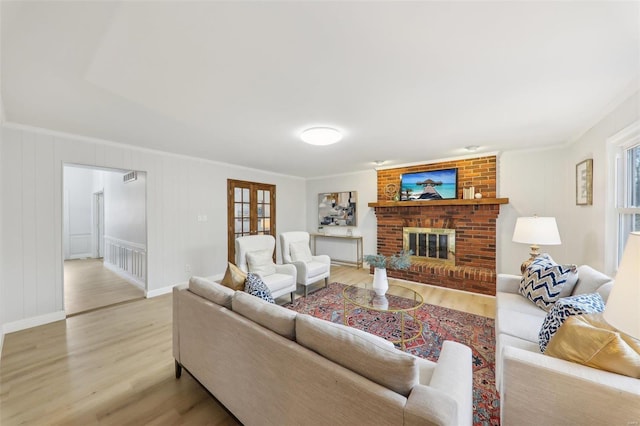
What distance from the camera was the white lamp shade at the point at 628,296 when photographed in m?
0.73

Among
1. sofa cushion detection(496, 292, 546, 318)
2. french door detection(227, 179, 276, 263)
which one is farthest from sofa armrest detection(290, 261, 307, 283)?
sofa cushion detection(496, 292, 546, 318)

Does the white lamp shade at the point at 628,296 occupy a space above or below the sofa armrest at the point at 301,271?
above

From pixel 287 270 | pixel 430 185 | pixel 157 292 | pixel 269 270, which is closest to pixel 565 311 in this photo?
pixel 287 270

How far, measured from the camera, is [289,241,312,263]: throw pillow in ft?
12.9

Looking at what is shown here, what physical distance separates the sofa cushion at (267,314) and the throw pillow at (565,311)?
1.42 m

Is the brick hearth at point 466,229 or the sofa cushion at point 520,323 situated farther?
the brick hearth at point 466,229

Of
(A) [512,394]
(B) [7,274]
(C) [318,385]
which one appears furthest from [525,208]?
(B) [7,274]

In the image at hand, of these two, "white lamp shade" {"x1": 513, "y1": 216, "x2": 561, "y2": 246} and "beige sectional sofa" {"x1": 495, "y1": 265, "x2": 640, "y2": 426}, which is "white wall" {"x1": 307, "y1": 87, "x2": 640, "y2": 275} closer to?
"white lamp shade" {"x1": 513, "y1": 216, "x2": 561, "y2": 246}

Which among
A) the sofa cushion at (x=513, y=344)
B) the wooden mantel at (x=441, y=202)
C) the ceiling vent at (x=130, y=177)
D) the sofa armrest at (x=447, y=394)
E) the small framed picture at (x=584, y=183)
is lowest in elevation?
the sofa cushion at (x=513, y=344)

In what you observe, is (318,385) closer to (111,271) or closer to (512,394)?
(512,394)

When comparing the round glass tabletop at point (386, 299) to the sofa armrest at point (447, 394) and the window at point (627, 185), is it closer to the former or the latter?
the sofa armrest at point (447, 394)

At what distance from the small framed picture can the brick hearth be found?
1007 mm

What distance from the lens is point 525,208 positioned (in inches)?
151

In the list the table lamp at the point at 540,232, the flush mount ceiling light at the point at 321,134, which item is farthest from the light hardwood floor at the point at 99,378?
the table lamp at the point at 540,232
